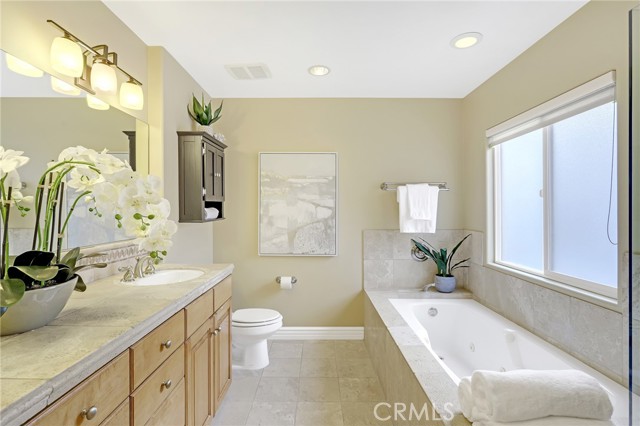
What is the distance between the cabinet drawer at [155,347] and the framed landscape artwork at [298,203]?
1618 millimetres

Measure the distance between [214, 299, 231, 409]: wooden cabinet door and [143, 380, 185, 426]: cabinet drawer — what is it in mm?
414

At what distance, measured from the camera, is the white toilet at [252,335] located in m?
2.27

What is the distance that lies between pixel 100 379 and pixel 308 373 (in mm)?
1780

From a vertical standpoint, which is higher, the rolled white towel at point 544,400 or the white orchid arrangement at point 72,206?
the white orchid arrangement at point 72,206

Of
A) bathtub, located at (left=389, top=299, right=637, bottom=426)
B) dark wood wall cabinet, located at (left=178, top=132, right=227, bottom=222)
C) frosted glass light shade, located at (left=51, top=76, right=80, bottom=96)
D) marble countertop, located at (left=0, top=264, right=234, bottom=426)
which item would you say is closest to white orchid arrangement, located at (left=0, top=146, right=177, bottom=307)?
marble countertop, located at (left=0, top=264, right=234, bottom=426)

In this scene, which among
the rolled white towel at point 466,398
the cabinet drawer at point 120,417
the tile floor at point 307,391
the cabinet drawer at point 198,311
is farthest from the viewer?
the tile floor at point 307,391

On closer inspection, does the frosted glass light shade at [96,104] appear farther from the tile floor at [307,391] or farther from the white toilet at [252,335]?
the tile floor at [307,391]

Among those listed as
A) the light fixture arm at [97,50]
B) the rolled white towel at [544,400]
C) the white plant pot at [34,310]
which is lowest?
the rolled white towel at [544,400]

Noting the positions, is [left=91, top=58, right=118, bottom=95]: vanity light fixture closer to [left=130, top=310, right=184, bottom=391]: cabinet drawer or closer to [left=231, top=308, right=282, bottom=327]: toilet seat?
[left=130, top=310, right=184, bottom=391]: cabinet drawer

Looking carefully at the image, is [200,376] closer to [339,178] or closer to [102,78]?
[102,78]

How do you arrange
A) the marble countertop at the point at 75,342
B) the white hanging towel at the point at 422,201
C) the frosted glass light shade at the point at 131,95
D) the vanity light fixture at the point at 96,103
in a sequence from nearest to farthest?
the marble countertop at the point at 75,342 → the vanity light fixture at the point at 96,103 → the frosted glass light shade at the point at 131,95 → the white hanging towel at the point at 422,201

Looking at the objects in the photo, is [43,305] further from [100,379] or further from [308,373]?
[308,373]

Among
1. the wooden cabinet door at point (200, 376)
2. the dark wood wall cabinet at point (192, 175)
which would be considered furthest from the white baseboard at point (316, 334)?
the dark wood wall cabinet at point (192, 175)

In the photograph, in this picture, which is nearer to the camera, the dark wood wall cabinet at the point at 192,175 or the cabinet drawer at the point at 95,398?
the cabinet drawer at the point at 95,398
